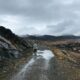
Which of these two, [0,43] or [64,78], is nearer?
[64,78]

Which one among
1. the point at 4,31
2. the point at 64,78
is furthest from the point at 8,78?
the point at 4,31

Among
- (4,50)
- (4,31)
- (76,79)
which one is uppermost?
(4,31)

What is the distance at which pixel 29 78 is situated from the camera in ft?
74.3

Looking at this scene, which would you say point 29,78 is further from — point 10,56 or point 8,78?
point 10,56

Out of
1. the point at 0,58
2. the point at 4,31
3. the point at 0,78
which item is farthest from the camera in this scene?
the point at 4,31

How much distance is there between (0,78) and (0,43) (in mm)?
24815

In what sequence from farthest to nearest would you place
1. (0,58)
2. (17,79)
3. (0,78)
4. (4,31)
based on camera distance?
(4,31), (0,58), (0,78), (17,79)

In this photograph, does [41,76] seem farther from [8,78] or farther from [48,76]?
[8,78]

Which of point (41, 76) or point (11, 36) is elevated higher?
point (11, 36)

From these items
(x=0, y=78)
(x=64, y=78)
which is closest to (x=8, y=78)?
(x=0, y=78)

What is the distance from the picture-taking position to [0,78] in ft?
78.1

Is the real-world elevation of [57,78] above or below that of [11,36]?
below

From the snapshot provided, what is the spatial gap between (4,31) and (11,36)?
3.78m

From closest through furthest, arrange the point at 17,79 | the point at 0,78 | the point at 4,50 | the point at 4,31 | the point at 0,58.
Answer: the point at 17,79
the point at 0,78
the point at 0,58
the point at 4,50
the point at 4,31
